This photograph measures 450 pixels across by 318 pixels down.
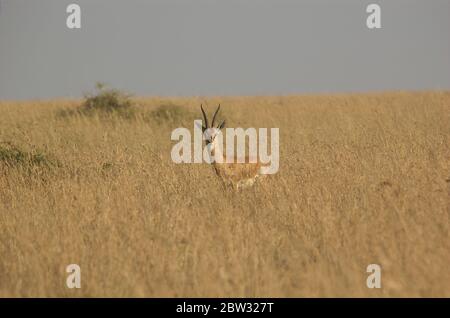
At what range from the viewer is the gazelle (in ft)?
25.8

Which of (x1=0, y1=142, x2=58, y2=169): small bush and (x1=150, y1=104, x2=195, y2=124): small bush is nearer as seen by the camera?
(x1=0, y1=142, x2=58, y2=169): small bush

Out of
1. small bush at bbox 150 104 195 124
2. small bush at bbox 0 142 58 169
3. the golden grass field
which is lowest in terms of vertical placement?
the golden grass field

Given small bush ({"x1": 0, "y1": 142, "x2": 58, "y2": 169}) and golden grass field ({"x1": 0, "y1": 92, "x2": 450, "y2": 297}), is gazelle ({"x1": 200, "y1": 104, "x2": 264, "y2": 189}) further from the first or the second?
small bush ({"x1": 0, "y1": 142, "x2": 58, "y2": 169})

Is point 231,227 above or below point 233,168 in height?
below

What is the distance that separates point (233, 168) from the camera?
8.05 m

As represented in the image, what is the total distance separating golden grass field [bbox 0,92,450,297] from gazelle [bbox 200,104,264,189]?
318mm

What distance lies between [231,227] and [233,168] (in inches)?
108

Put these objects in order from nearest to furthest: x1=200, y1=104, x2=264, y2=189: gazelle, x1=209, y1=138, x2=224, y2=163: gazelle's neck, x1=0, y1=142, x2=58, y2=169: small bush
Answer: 1. x1=200, y1=104, x2=264, y2=189: gazelle
2. x1=209, y1=138, x2=224, y2=163: gazelle's neck
3. x1=0, y1=142, x2=58, y2=169: small bush

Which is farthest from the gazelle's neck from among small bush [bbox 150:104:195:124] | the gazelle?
small bush [bbox 150:104:195:124]

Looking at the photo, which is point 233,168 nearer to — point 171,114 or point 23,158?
point 23,158

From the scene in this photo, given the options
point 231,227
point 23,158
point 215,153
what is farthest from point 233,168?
point 23,158

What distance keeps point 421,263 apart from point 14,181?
214 inches
